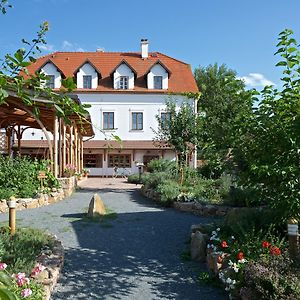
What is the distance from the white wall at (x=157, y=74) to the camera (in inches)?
1147

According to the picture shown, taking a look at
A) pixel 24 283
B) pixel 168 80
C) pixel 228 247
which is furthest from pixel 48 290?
pixel 168 80

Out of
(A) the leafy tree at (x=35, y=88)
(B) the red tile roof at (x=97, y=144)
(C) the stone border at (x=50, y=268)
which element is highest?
(B) the red tile roof at (x=97, y=144)

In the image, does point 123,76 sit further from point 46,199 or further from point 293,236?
point 293,236

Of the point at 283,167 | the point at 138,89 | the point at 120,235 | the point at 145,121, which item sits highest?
the point at 138,89

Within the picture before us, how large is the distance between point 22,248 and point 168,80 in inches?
1016

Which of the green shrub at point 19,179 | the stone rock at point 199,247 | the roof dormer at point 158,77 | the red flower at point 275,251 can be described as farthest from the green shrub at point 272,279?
the roof dormer at point 158,77

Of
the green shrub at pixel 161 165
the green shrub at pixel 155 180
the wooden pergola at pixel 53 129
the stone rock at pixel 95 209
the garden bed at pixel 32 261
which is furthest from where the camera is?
the green shrub at pixel 161 165

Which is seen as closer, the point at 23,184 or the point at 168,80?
the point at 23,184

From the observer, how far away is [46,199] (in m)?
11.8

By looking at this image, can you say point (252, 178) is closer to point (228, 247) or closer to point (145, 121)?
point (228, 247)

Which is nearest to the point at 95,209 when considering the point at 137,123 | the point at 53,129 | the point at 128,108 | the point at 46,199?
the point at 46,199

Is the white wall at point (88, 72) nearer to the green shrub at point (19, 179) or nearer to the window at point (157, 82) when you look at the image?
the window at point (157, 82)

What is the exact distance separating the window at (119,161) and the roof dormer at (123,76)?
218 inches

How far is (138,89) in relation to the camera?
1144 inches
